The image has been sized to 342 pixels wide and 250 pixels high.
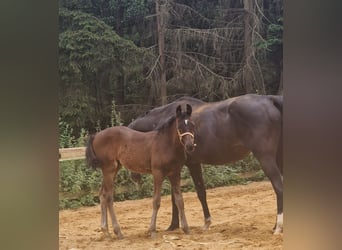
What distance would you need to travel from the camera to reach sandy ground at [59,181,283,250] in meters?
2.75

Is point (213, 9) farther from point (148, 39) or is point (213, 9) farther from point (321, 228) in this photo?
point (321, 228)

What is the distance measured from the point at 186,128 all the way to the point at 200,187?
1.10 feet

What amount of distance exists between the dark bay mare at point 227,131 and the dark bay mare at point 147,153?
43 millimetres

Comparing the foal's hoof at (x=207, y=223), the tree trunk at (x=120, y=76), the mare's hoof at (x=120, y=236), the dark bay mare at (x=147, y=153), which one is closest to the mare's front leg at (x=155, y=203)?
the dark bay mare at (x=147, y=153)

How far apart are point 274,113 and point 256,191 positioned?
1.41ft

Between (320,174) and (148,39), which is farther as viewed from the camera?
(148,39)

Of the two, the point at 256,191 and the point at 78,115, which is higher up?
the point at 78,115

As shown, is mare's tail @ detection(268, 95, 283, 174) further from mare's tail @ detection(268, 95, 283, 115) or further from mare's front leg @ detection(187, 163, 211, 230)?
mare's front leg @ detection(187, 163, 211, 230)

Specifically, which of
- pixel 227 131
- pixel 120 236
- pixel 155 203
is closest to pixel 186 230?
pixel 155 203

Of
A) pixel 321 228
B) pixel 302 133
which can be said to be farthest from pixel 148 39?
pixel 321 228

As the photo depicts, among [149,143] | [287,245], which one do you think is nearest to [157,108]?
[149,143]

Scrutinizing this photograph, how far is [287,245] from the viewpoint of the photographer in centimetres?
262

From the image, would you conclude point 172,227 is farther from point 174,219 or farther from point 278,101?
point 278,101

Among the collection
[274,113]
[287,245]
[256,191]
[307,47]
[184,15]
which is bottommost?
[287,245]
